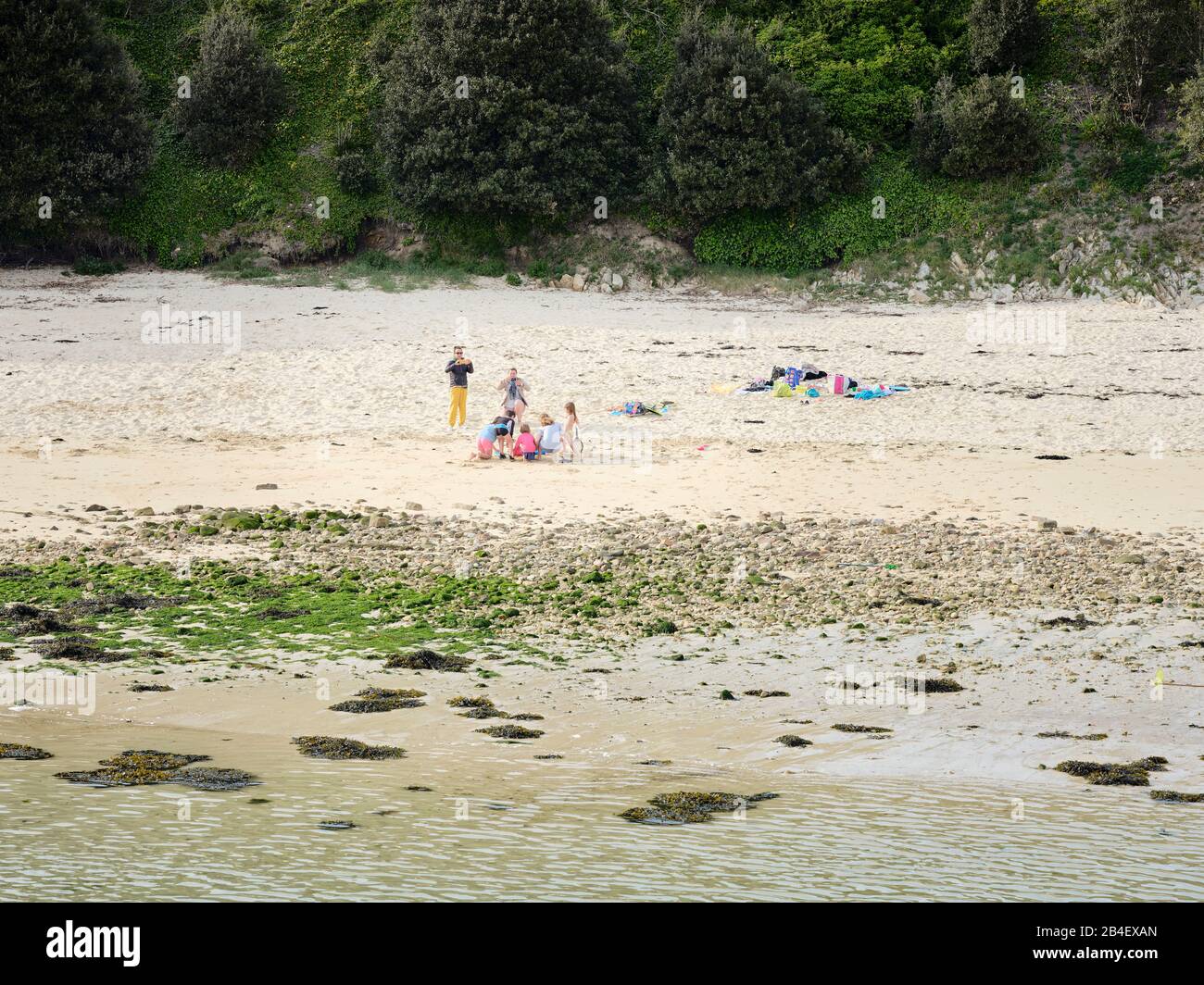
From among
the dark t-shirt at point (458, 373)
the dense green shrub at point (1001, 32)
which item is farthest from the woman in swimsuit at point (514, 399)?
the dense green shrub at point (1001, 32)

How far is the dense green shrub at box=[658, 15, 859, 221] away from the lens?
34.3m

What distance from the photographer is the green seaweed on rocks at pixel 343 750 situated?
31.7ft

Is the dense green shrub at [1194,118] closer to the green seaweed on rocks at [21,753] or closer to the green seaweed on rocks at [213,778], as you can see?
the green seaweed on rocks at [213,778]

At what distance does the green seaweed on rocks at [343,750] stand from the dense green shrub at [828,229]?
26.5 m

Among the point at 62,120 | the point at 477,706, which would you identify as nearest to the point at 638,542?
the point at 477,706

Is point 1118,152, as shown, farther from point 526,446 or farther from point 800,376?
point 526,446

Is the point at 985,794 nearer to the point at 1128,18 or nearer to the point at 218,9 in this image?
the point at 1128,18

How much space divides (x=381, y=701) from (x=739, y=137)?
2622cm

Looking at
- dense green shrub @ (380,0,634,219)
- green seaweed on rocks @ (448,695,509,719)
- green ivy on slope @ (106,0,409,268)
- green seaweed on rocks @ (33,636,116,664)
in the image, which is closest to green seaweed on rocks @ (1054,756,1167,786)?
green seaweed on rocks @ (448,695,509,719)

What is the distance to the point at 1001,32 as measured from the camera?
3672 cm

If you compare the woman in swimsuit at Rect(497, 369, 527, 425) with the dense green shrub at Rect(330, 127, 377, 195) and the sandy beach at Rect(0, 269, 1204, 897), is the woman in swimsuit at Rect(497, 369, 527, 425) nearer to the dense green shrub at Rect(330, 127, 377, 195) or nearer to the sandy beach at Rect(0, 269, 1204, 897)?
the sandy beach at Rect(0, 269, 1204, 897)

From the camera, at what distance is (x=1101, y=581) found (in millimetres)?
13984
